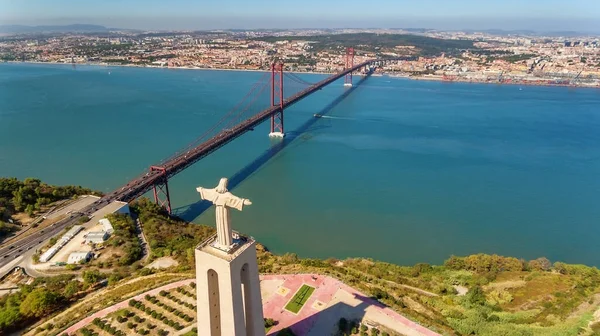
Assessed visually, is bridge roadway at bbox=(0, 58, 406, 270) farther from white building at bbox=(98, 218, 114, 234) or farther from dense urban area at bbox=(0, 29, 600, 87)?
dense urban area at bbox=(0, 29, 600, 87)

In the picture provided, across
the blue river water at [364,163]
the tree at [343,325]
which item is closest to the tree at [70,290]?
the blue river water at [364,163]

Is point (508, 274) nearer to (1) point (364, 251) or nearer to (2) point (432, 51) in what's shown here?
(1) point (364, 251)

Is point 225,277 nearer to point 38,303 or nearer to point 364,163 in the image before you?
point 38,303

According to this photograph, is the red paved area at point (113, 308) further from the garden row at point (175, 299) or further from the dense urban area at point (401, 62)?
the dense urban area at point (401, 62)

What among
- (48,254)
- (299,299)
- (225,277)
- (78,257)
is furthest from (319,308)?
(48,254)

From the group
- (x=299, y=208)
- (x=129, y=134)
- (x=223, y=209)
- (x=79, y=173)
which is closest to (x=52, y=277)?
(x=223, y=209)
